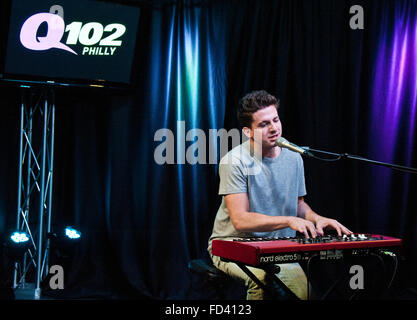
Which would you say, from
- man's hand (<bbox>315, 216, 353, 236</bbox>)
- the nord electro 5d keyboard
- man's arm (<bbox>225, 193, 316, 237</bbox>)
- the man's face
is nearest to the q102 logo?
the man's face

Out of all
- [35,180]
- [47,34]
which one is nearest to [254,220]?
[35,180]

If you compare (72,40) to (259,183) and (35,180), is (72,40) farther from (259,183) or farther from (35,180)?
(259,183)

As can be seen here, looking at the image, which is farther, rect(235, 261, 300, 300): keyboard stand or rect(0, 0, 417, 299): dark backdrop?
rect(0, 0, 417, 299): dark backdrop

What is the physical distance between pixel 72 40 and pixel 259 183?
2193 millimetres

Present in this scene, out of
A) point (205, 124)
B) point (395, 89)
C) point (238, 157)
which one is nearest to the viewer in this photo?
point (238, 157)

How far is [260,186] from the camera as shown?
2709 millimetres

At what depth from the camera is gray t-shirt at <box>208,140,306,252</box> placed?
8.68 ft

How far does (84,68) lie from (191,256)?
191cm

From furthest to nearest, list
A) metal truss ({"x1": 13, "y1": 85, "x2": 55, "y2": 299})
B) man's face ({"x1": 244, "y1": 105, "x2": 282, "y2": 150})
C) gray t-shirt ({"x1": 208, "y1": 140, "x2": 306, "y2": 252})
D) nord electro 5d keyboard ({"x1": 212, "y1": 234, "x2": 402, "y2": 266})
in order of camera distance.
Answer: metal truss ({"x1": 13, "y1": 85, "x2": 55, "y2": 299}) → man's face ({"x1": 244, "y1": 105, "x2": 282, "y2": 150}) → gray t-shirt ({"x1": 208, "y1": 140, "x2": 306, "y2": 252}) → nord electro 5d keyboard ({"x1": 212, "y1": 234, "x2": 402, "y2": 266})

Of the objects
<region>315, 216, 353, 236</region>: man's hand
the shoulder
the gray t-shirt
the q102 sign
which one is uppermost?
the q102 sign

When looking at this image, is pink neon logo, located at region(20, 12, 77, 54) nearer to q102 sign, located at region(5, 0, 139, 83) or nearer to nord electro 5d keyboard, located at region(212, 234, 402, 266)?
q102 sign, located at region(5, 0, 139, 83)

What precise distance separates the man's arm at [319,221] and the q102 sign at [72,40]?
198 cm

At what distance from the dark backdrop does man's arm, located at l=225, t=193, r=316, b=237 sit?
1.59 m
